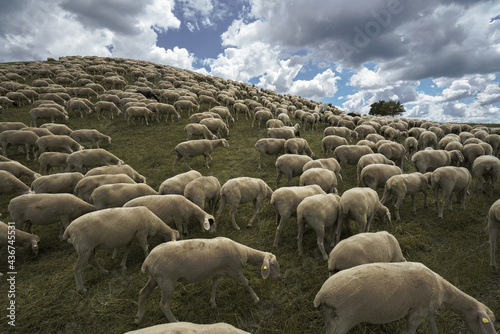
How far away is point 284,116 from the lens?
21203 millimetres

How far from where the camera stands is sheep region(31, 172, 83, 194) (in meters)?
8.06

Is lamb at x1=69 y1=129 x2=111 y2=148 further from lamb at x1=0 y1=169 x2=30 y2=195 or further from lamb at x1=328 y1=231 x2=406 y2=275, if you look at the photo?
lamb at x1=328 y1=231 x2=406 y2=275

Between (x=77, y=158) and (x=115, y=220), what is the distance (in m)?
7.56

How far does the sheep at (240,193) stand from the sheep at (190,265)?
2659 millimetres

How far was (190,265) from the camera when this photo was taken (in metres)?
4.03

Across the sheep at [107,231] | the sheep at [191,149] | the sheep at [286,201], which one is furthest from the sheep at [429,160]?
the sheep at [107,231]

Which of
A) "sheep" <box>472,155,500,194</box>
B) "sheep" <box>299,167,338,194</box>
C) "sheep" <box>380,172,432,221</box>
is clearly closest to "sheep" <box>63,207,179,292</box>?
"sheep" <box>299,167,338,194</box>

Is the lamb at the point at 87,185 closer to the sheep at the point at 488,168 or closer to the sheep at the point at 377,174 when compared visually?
the sheep at the point at 377,174

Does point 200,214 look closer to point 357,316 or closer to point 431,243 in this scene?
point 357,316

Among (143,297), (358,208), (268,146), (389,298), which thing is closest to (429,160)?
(358,208)

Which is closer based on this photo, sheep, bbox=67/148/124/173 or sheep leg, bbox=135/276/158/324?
sheep leg, bbox=135/276/158/324

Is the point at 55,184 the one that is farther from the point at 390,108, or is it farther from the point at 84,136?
the point at 390,108

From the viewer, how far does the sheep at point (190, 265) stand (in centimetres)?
395

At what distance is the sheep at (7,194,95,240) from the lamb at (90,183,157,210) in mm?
472
